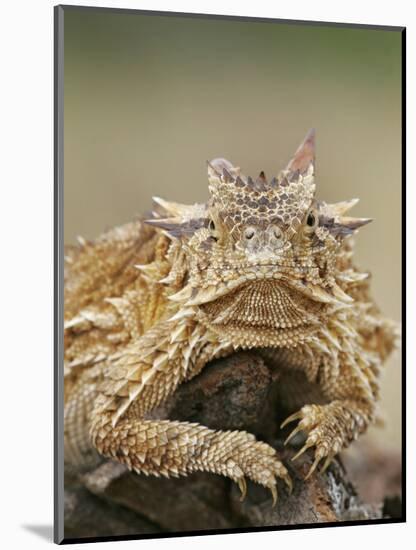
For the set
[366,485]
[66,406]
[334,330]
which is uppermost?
[334,330]

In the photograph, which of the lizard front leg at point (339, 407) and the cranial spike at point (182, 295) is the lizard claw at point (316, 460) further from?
the cranial spike at point (182, 295)

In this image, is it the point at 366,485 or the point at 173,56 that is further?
the point at 366,485

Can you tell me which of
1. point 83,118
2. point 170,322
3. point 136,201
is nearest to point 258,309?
point 170,322

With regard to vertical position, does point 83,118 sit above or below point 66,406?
above

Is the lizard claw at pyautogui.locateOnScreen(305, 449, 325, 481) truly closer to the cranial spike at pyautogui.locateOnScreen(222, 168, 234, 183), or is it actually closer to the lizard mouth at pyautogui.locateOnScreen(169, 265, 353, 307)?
the lizard mouth at pyautogui.locateOnScreen(169, 265, 353, 307)

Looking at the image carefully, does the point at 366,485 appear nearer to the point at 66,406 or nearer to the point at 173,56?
the point at 66,406
